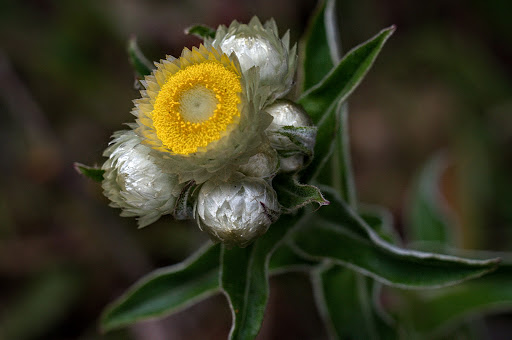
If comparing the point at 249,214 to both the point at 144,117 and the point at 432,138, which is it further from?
the point at 432,138

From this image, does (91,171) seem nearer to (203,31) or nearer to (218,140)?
(218,140)

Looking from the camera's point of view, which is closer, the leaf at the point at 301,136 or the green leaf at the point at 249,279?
the leaf at the point at 301,136

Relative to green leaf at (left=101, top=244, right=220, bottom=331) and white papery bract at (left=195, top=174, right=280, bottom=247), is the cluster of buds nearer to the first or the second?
white papery bract at (left=195, top=174, right=280, bottom=247)

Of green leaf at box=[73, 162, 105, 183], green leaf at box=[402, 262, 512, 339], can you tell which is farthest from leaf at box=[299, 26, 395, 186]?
green leaf at box=[402, 262, 512, 339]

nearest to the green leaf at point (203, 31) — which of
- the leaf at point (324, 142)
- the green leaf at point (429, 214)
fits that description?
the leaf at point (324, 142)

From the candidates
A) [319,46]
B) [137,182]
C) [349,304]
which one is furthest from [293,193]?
[349,304]

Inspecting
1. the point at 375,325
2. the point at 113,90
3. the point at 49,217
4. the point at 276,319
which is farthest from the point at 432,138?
the point at 49,217

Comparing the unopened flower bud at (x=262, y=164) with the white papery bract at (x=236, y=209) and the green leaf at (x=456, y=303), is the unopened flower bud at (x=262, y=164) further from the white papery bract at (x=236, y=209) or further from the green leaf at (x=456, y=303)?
the green leaf at (x=456, y=303)
